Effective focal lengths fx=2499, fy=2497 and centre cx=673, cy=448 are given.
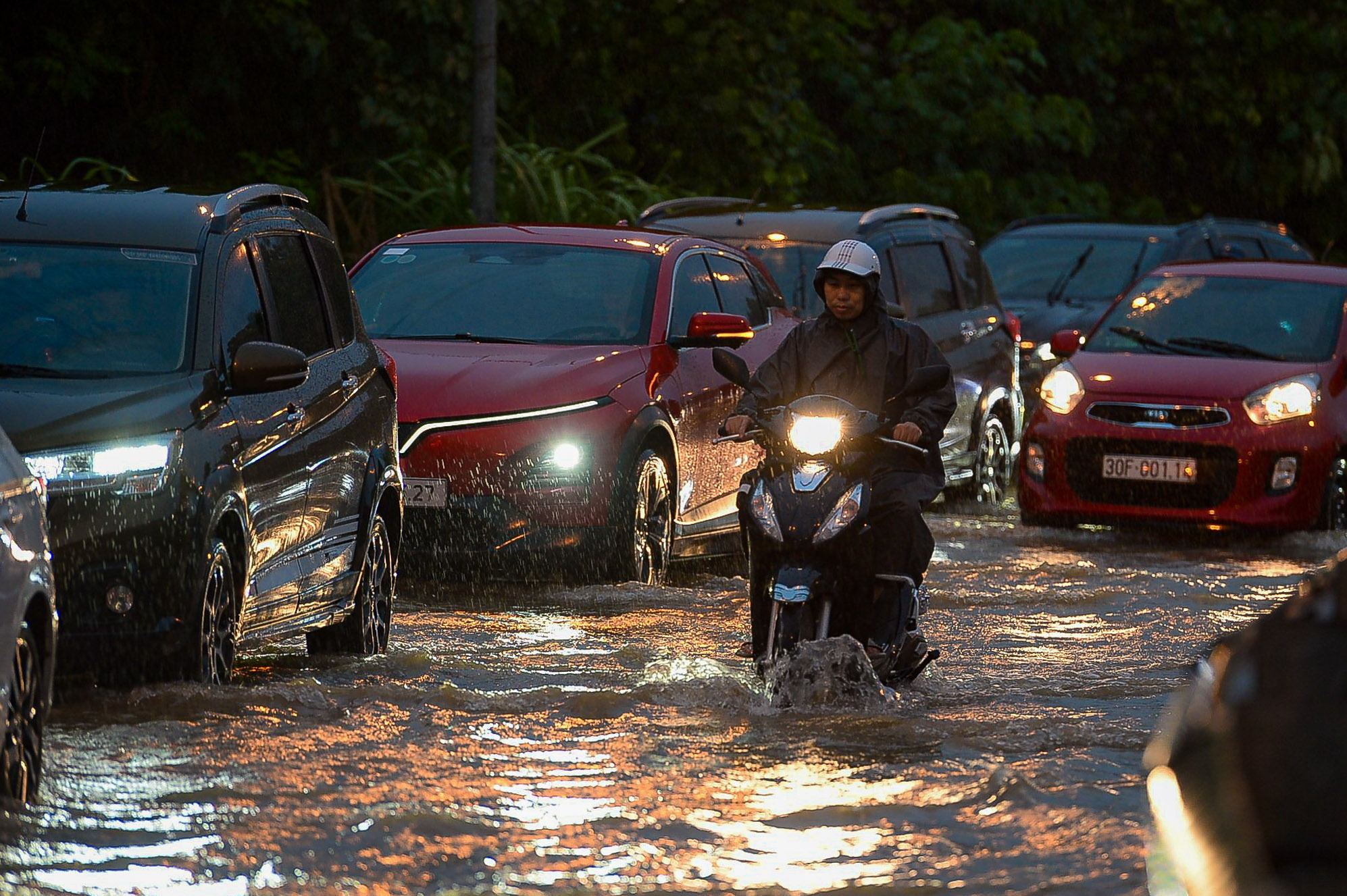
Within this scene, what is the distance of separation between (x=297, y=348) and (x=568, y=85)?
626 inches

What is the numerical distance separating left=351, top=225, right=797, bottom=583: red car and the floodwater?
1.49 ft

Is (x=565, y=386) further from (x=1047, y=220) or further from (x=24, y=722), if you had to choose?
(x=1047, y=220)

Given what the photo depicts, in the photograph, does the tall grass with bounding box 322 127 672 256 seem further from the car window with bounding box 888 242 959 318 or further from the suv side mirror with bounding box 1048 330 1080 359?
the suv side mirror with bounding box 1048 330 1080 359

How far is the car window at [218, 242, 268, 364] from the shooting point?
26.8 feet

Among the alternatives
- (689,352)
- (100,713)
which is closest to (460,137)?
(689,352)

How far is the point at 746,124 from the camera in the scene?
974 inches

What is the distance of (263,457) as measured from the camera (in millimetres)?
8109

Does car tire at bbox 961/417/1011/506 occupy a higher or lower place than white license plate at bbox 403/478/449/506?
lower

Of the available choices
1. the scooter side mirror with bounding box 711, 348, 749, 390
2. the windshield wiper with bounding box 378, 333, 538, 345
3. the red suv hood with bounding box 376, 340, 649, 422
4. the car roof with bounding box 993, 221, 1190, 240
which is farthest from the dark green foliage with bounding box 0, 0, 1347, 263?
the scooter side mirror with bounding box 711, 348, 749, 390

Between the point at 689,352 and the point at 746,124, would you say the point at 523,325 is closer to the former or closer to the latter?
the point at 689,352

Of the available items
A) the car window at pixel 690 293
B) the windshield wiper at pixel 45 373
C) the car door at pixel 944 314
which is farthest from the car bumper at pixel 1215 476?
the windshield wiper at pixel 45 373

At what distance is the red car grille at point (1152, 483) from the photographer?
1418 cm

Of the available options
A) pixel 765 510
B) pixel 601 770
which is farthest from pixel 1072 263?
pixel 601 770

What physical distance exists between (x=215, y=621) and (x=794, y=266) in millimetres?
7808
